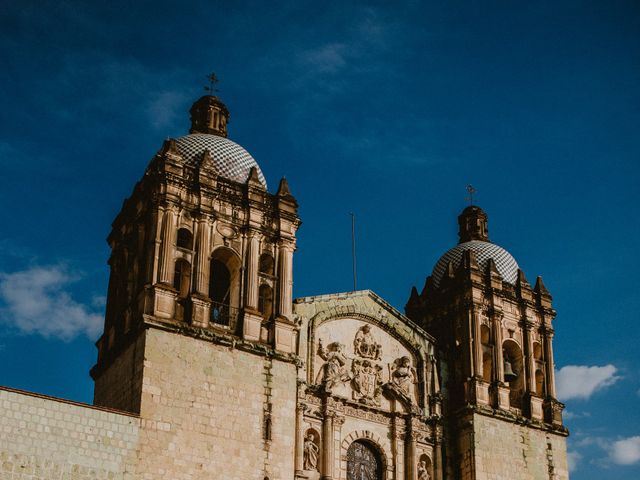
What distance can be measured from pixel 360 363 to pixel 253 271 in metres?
4.56

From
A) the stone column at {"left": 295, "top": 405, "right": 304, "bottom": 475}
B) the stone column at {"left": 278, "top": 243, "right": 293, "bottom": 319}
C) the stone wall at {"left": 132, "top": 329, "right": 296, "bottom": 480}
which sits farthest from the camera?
the stone column at {"left": 278, "top": 243, "right": 293, "bottom": 319}

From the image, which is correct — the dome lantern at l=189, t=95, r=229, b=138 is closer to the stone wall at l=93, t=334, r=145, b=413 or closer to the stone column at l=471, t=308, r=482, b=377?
the stone wall at l=93, t=334, r=145, b=413

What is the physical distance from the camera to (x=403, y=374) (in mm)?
31141

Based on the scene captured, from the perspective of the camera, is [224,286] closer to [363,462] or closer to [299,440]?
[299,440]

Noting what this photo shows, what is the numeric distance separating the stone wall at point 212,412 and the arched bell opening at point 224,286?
151 cm

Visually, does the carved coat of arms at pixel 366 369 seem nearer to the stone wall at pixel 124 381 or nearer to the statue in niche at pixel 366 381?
the statue in niche at pixel 366 381

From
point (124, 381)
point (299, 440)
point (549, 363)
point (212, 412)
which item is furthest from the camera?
point (549, 363)

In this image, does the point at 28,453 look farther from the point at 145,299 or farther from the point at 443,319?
the point at 443,319

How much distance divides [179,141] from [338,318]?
23.8 ft

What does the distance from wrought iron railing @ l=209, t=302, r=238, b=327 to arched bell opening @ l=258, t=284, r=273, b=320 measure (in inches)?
39.6

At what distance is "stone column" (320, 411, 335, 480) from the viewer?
1091 inches

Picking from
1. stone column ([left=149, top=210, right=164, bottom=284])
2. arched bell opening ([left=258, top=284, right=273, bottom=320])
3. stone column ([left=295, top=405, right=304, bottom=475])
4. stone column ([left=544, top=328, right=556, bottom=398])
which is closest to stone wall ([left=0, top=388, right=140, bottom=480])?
stone column ([left=149, top=210, right=164, bottom=284])

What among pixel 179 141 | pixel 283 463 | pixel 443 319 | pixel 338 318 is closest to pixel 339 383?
pixel 338 318

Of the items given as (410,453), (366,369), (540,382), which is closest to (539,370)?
(540,382)
